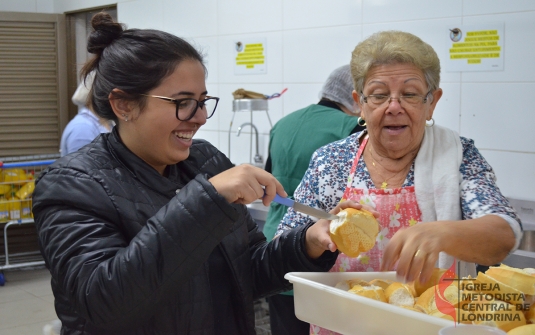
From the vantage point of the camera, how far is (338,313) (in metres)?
1.23

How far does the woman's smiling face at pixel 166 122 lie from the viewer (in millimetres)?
1448

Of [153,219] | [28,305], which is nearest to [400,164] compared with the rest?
[153,219]

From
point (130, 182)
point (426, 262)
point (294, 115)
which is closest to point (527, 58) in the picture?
point (294, 115)

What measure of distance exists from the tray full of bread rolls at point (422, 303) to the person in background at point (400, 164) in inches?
15.1

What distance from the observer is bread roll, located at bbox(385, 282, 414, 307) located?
4.13 feet

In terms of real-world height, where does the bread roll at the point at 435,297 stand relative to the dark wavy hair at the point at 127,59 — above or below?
below

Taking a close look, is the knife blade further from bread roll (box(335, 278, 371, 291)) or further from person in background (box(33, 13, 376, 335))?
bread roll (box(335, 278, 371, 291))

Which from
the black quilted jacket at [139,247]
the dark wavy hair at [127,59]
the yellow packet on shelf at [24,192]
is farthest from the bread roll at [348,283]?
the yellow packet on shelf at [24,192]

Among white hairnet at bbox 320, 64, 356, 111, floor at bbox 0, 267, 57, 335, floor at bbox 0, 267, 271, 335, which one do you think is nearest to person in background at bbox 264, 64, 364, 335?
white hairnet at bbox 320, 64, 356, 111

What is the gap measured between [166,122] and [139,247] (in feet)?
1.08

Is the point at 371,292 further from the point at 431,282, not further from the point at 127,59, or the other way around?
the point at 127,59

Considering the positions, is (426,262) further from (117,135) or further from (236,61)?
(236,61)

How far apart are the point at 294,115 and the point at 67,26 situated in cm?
463

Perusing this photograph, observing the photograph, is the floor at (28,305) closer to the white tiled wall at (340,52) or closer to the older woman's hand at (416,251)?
the white tiled wall at (340,52)
